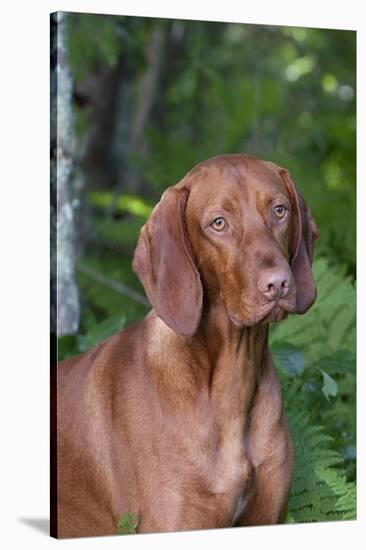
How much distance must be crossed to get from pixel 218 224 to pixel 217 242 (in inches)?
2.9

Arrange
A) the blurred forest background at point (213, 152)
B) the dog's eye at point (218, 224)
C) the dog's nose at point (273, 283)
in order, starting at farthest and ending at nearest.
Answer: the blurred forest background at point (213, 152) → the dog's eye at point (218, 224) → the dog's nose at point (273, 283)

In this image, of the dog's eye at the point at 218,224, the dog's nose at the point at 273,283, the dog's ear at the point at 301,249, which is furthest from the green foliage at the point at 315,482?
the dog's eye at the point at 218,224

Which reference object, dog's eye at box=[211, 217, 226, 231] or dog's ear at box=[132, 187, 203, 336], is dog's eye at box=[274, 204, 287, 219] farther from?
dog's ear at box=[132, 187, 203, 336]

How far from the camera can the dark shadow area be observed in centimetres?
557

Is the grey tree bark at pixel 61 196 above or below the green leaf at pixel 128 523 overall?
above

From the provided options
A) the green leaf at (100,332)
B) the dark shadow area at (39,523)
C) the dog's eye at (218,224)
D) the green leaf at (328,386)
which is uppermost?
the dog's eye at (218,224)

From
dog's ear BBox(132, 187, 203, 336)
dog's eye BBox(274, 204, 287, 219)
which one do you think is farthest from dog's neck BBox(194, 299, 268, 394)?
dog's eye BBox(274, 204, 287, 219)

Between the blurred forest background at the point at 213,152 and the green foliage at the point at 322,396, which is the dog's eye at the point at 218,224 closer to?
the blurred forest background at the point at 213,152

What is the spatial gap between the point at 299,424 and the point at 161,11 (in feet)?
6.68

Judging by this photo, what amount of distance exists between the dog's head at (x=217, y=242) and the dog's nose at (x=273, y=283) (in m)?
0.04

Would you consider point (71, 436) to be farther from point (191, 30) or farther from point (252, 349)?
point (191, 30)

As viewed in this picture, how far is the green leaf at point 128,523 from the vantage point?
209 inches
